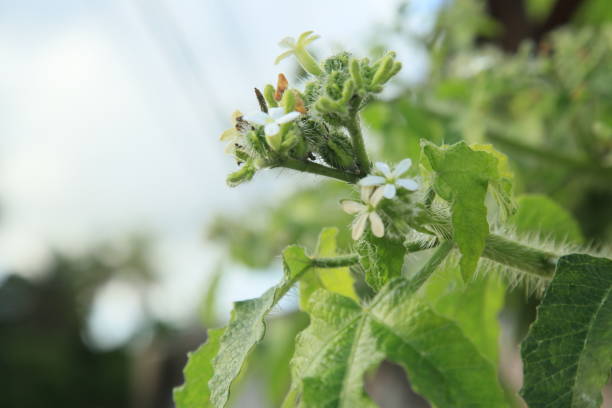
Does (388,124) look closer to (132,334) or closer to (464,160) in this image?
(464,160)

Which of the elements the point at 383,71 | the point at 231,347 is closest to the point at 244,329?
the point at 231,347

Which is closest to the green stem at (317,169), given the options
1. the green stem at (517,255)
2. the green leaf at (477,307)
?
the green stem at (517,255)

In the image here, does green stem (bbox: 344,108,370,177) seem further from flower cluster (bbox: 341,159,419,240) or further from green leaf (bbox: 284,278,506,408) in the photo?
green leaf (bbox: 284,278,506,408)

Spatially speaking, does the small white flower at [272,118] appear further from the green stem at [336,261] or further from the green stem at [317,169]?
the green stem at [336,261]

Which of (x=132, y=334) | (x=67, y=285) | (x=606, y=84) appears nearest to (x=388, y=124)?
(x=606, y=84)

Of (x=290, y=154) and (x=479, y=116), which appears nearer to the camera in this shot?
(x=290, y=154)

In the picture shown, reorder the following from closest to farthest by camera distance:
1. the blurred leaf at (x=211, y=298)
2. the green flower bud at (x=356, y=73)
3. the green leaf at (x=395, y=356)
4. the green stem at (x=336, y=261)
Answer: the green leaf at (x=395, y=356) → the green flower bud at (x=356, y=73) → the green stem at (x=336, y=261) → the blurred leaf at (x=211, y=298)
